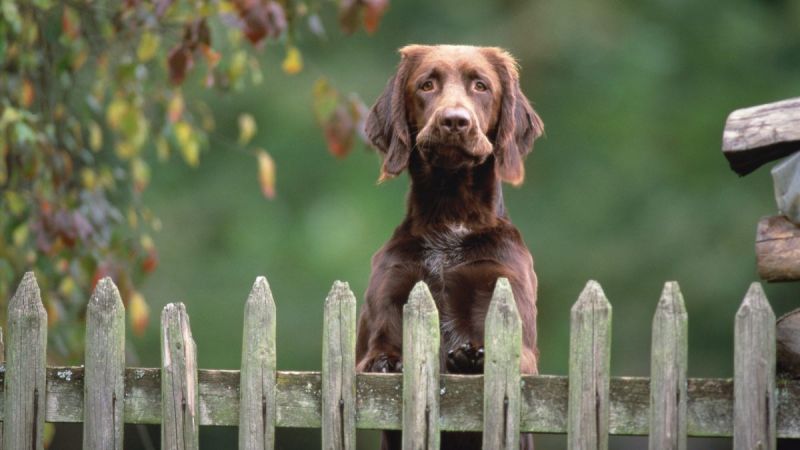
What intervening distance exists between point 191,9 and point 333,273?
654cm

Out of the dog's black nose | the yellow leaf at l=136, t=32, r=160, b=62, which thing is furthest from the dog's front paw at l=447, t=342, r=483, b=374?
the yellow leaf at l=136, t=32, r=160, b=62

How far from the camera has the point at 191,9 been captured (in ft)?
16.6

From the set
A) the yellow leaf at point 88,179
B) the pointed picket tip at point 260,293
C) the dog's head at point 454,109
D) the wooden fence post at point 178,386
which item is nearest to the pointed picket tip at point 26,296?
the wooden fence post at point 178,386

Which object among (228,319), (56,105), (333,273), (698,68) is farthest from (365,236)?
(56,105)

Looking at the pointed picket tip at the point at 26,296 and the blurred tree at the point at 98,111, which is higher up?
the blurred tree at the point at 98,111

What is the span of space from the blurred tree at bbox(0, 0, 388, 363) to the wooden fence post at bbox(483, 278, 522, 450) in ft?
5.52

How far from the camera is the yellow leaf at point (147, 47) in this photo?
16.4 feet

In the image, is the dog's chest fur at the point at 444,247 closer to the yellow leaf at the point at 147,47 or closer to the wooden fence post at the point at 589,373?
the wooden fence post at the point at 589,373

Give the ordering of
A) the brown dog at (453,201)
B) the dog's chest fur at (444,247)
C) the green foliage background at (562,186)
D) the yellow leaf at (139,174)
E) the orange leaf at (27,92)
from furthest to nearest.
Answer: the green foliage background at (562,186) < the yellow leaf at (139,174) < the orange leaf at (27,92) < the dog's chest fur at (444,247) < the brown dog at (453,201)

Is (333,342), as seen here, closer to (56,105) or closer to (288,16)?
(288,16)

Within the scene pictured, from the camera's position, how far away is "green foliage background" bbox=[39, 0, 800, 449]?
1167cm

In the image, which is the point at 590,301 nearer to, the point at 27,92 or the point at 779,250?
the point at 779,250

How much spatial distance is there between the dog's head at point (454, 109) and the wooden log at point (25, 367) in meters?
1.37

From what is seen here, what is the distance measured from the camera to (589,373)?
3.31m
